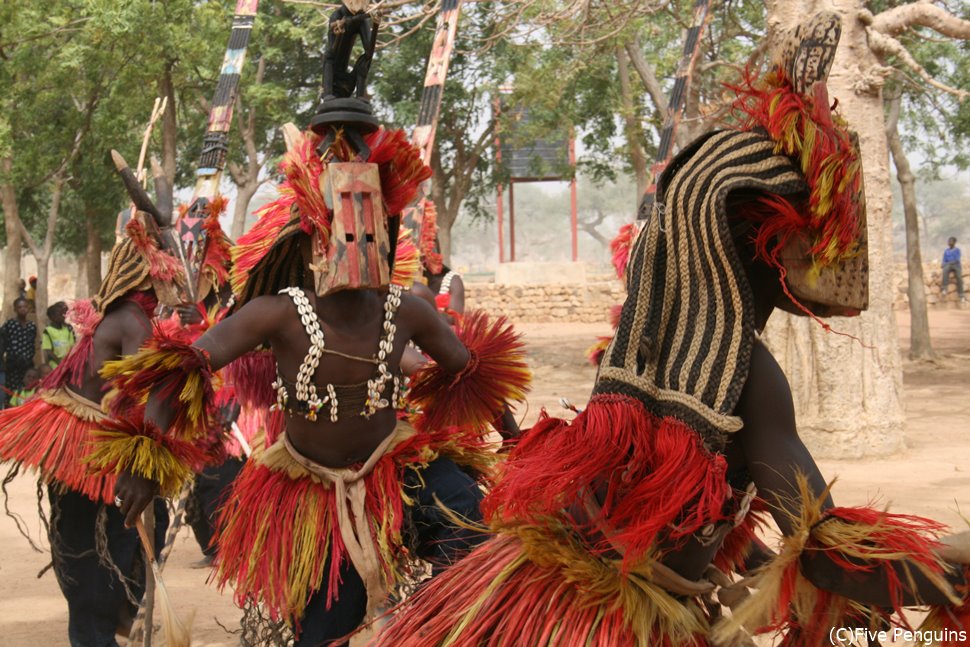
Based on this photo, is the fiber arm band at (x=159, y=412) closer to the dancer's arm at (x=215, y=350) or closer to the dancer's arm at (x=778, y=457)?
the dancer's arm at (x=215, y=350)

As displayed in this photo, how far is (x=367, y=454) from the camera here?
3752 mm

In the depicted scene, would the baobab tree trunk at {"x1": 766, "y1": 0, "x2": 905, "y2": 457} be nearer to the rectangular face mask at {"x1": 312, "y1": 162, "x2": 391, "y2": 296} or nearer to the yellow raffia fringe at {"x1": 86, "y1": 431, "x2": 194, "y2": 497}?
the rectangular face mask at {"x1": 312, "y1": 162, "x2": 391, "y2": 296}

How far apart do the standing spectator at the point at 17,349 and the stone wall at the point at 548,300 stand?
17642 millimetres

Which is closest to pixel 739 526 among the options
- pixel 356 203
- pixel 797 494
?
pixel 797 494

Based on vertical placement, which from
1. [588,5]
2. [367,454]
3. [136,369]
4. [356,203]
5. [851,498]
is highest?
[588,5]

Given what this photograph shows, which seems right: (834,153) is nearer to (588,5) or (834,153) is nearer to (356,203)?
(356,203)

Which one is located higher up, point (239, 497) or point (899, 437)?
point (239, 497)

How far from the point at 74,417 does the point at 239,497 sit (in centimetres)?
168

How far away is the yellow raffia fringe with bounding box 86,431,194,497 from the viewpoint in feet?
10.6

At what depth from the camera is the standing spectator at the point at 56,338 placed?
487 inches

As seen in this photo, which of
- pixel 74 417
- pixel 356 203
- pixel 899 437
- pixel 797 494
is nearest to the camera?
pixel 797 494

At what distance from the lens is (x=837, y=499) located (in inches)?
299

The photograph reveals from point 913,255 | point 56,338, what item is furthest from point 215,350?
point 913,255

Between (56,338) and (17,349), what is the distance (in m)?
0.48
